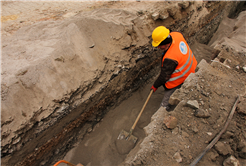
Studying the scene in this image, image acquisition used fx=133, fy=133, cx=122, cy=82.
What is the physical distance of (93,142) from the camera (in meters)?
2.83

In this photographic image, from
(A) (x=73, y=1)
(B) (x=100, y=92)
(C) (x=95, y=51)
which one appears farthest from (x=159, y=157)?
(A) (x=73, y=1)

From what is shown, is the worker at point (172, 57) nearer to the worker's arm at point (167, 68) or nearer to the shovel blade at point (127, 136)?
the worker's arm at point (167, 68)

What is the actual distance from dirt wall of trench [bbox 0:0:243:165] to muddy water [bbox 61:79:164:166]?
225 millimetres

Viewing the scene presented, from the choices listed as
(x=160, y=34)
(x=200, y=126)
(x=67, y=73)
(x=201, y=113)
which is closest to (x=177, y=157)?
(x=200, y=126)

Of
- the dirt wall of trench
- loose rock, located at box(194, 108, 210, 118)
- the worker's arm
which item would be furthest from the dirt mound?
the dirt wall of trench

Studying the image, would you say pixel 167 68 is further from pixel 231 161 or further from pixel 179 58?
pixel 231 161

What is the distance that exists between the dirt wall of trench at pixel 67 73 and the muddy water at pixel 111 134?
0.23 meters

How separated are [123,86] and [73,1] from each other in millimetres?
3812

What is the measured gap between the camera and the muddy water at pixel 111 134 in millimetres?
2625

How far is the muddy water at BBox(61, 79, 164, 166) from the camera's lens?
103 inches

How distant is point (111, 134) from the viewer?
295 centimetres

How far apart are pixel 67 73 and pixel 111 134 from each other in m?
1.60

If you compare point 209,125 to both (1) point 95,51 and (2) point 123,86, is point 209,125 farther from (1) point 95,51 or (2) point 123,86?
(1) point 95,51

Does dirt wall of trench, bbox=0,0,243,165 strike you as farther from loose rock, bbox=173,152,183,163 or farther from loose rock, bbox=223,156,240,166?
loose rock, bbox=223,156,240,166
